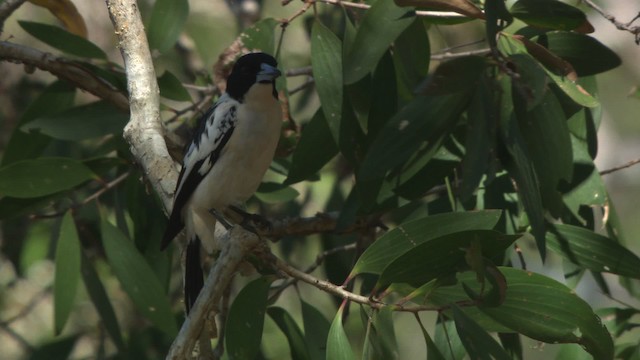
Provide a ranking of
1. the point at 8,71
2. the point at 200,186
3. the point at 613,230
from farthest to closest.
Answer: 1. the point at 8,71
2. the point at 613,230
3. the point at 200,186

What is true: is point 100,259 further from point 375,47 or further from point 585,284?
point 585,284

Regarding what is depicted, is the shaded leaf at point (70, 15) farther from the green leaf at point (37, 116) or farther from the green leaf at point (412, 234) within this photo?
the green leaf at point (412, 234)

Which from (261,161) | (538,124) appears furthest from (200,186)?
(538,124)

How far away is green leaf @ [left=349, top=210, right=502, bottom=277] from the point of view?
7.25ft

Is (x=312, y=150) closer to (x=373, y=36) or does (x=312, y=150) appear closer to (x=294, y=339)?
(x=373, y=36)

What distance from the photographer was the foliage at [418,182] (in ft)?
6.89

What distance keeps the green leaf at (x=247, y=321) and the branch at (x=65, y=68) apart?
35.6 inches

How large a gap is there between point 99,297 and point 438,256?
1320 mm

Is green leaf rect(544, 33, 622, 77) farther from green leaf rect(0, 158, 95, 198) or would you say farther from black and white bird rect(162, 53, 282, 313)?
green leaf rect(0, 158, 95, 198)

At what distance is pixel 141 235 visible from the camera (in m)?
3.16

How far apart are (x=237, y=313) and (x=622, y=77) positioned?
613 cm

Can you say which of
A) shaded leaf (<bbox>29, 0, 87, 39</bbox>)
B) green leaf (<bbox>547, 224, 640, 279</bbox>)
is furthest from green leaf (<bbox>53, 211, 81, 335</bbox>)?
green leaf (<bbox>547, 224, 640, 279</bbox>)

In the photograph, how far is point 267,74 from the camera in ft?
8.98

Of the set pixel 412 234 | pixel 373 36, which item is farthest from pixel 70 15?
pixel 412 234
